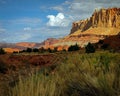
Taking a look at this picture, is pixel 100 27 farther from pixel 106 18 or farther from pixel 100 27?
pixel 106 18

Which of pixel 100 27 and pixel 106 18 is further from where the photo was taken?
pixel 106 18

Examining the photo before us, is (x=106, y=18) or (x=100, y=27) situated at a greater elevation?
(x=106, y=18)

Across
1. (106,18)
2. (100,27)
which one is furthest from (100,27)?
(106,18)

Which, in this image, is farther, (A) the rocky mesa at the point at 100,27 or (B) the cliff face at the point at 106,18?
(B) the cliff face at the point at 106,18

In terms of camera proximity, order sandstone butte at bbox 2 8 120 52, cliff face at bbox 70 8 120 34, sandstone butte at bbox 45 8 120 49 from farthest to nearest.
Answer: cliff face at bbox 70 8 120 34, sandstone butte at bbox 45 8 120 49, sandstone butte at bbox 2 8 120 52

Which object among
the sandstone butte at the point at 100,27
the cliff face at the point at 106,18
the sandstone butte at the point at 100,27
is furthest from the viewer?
the cliff face at the point at 106,18

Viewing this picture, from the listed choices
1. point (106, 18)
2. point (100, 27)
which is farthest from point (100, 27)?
point (106, 18)

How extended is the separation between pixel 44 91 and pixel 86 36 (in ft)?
539

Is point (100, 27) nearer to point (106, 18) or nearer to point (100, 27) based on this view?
point (100, 27)

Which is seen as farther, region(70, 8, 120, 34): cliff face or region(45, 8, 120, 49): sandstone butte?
region(70, 8, 120, 34): cliff face

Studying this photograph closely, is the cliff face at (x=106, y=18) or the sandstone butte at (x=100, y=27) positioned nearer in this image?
the sandstone butte at (x=100, y=27)

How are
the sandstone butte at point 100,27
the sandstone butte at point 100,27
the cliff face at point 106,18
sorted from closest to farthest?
the sandstone butte at point 100,27
the sandstone butte at point 100,27
the cliff face at point 106,18

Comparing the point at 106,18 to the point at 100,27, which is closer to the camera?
the point at 100,27

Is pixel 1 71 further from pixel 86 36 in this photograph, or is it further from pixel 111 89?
pixel 86 36
